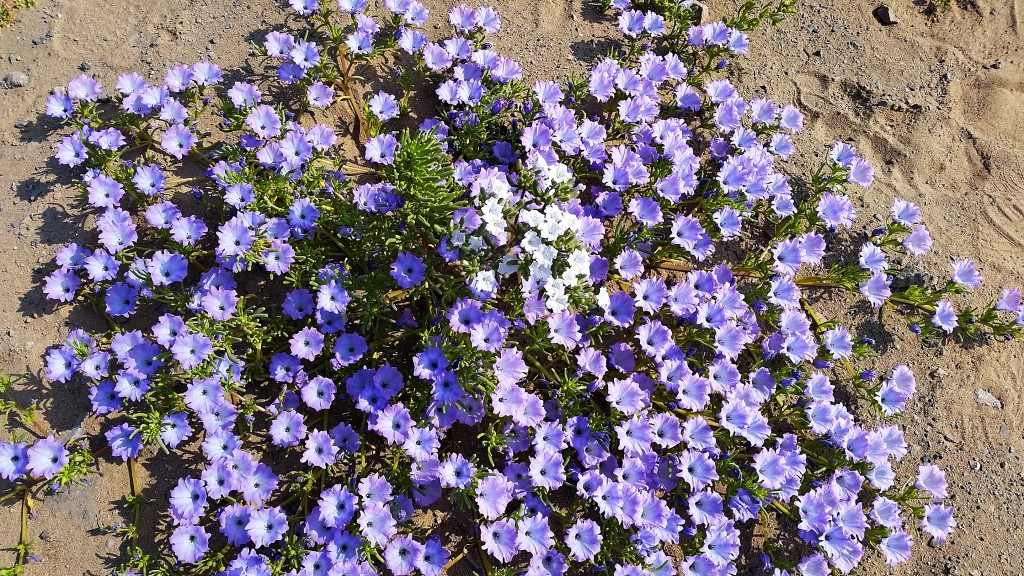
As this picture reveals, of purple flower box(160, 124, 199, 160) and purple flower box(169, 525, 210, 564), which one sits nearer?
purple flower box(169, 525, 210, 564)

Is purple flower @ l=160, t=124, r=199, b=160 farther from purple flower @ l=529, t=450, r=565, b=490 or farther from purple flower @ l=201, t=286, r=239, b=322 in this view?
purple flower @ l=529, t=450, r=565, b=490

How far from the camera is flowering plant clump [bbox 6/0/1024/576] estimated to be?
10.5 ft

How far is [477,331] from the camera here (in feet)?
10.3

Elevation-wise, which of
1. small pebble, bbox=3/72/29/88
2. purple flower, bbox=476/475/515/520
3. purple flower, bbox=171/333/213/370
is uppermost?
small pebble, bbox=3/72/29/88

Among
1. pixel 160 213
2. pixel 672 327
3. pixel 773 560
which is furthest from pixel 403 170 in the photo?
pixel 773 560

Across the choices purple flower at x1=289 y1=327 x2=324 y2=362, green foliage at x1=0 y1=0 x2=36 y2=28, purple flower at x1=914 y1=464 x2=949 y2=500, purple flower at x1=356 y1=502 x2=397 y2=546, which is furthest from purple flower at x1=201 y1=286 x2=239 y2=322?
purple flower at x1=914 y1=464 x2=949 y2=500

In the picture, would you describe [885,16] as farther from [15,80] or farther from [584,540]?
[15,80]

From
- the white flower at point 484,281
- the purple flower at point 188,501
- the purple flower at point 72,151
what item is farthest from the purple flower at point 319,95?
the purple flower at point 188,501

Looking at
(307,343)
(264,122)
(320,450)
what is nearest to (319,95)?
(264,122)

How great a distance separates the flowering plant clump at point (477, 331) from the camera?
3.19 metres

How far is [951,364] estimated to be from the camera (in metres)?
4.18

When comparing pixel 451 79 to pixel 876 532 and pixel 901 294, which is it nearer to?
pixel 901 294

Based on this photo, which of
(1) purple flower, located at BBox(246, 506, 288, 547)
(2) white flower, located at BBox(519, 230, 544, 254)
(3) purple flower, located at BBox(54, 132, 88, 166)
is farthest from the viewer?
(3) purple flower, located at BBox(54, 132, 88, 166)

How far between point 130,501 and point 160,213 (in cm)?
147
